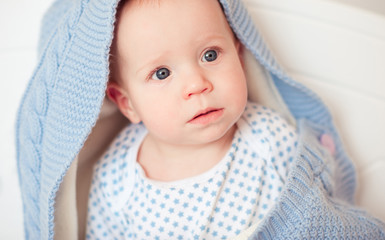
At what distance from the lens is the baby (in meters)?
0.90

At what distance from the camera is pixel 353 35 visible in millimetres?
1123

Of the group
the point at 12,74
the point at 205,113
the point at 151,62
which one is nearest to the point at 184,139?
the point at 205,113

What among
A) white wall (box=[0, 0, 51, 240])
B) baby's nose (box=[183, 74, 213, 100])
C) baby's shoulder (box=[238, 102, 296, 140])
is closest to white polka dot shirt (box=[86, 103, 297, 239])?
baby's shoulder (box=[238, 102, 296, 140])

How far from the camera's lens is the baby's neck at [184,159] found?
1065 mm

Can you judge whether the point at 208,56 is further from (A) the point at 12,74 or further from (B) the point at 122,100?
(A) the point at 12,74

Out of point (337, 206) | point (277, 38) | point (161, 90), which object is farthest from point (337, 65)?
point (161, 90)

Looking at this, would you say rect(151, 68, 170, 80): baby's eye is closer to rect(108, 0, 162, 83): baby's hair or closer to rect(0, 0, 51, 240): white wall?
rect(108, 0, 162, 83): baby's hair

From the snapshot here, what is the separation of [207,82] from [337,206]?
0.46 meters

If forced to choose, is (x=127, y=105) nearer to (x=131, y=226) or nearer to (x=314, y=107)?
(x=131, y=226)

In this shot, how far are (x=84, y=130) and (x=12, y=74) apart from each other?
1.75 ft

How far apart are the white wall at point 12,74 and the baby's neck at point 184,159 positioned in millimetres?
512

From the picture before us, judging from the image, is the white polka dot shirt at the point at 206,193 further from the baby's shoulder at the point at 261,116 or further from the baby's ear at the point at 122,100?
the baby's ear at the point at 122,100

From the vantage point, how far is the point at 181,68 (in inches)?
36.0

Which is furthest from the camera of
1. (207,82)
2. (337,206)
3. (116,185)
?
(116,185)
